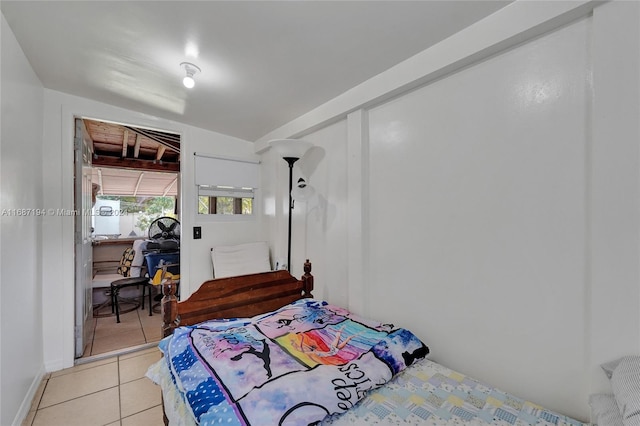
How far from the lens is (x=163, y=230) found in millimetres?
4523

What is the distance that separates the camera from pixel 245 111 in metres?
2.63

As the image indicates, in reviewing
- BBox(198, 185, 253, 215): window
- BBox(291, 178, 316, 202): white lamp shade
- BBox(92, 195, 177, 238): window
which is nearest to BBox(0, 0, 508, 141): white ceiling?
BBox(291, 178, 316, 202): white lamp shade

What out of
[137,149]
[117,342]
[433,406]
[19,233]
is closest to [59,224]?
[19,233]

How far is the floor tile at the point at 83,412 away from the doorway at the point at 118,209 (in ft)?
2.43

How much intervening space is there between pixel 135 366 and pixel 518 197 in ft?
10.3

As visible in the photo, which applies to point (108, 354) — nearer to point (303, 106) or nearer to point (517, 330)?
point (303, 106)

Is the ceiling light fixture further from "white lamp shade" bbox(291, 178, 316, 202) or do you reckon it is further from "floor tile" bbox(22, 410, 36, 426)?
"floor tile" bbox(22, 410, 36, 426)

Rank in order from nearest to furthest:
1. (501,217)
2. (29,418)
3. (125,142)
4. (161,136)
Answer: (501,217), (29,418), (161,136), (125,142)

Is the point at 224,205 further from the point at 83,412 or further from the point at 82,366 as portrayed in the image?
the point at 83,412

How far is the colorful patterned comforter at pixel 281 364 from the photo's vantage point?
1049mm

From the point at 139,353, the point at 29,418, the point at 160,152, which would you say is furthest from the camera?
the point at 160,152

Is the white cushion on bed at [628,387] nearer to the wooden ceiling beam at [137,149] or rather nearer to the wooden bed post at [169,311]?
the wooden bed post at [169,311]

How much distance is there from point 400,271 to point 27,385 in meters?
2.58

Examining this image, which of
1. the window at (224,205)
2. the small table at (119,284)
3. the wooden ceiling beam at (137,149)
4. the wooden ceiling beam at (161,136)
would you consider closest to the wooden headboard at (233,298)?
the window at (224,205)
